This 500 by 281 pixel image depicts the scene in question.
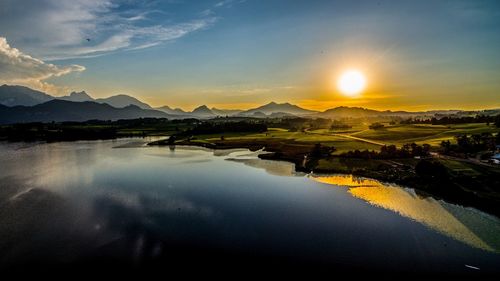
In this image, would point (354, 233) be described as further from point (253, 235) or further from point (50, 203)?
point (50, 203)

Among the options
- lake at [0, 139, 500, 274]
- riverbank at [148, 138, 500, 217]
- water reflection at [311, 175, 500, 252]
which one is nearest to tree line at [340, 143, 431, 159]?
riverbank at [148, 138, 500, 217]

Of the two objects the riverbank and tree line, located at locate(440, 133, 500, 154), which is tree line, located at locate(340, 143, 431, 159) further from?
tree line, located at locate(440, 133, 500, 154)

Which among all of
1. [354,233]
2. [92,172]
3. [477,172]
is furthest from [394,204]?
[92,172]

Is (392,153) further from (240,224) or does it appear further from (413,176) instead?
(240,224)

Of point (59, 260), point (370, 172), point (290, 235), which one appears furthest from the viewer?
point (370, 172)

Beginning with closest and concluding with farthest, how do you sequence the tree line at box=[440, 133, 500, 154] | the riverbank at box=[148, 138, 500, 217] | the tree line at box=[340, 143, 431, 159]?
the riverbank at box=[148, 138, 500, 217]
the tree line at box=[340, 143, 431, 159]
the tree line at box=[440, 133, 500, 154]

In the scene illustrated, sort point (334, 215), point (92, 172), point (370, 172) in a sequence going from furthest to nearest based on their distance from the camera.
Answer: point (92, 172)
point (370, 172)
point (334, 215)

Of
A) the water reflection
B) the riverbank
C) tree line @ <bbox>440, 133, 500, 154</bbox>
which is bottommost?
the water reflection
